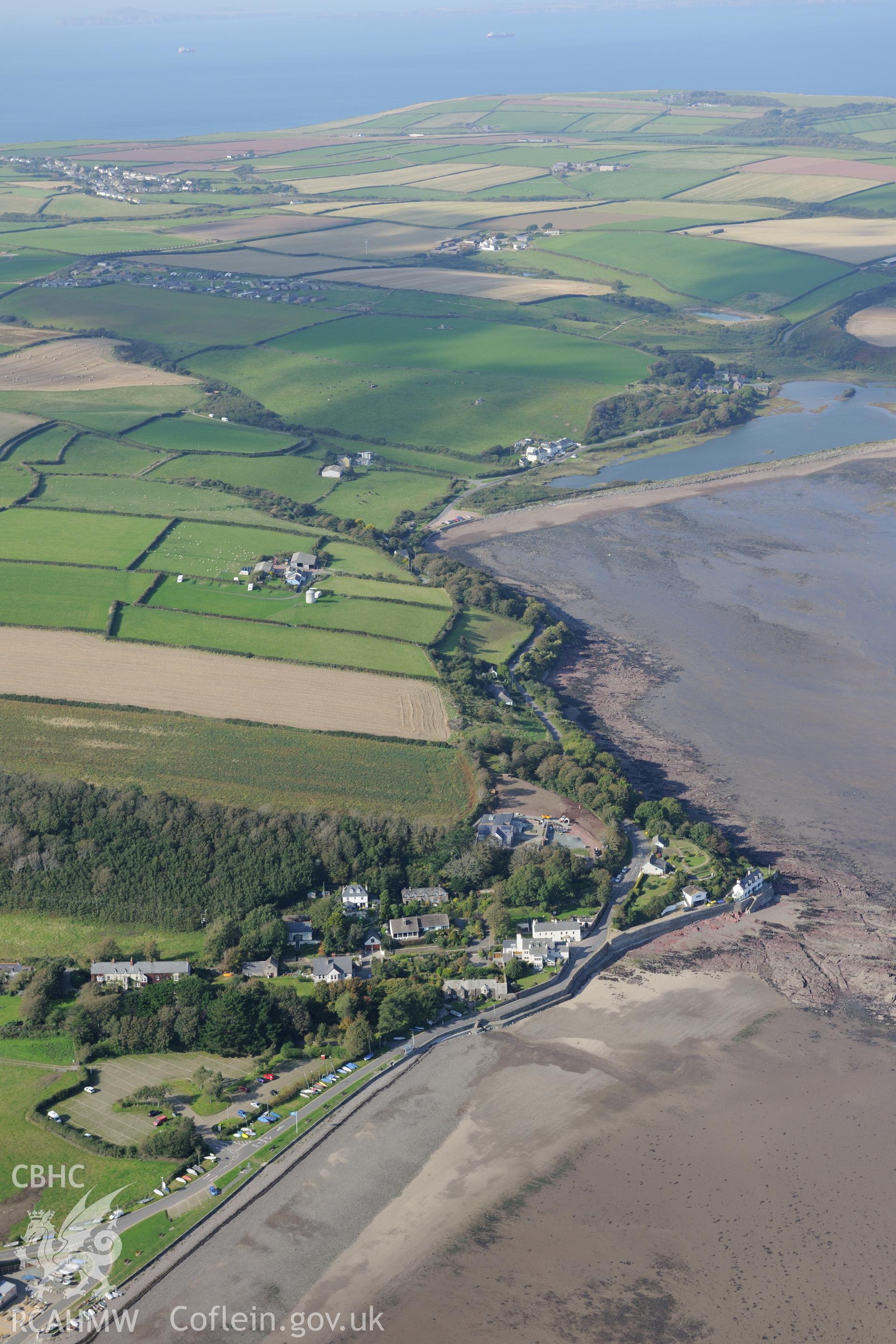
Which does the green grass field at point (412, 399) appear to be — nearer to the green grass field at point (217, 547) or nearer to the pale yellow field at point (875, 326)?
the green grass field at point (217, 547)

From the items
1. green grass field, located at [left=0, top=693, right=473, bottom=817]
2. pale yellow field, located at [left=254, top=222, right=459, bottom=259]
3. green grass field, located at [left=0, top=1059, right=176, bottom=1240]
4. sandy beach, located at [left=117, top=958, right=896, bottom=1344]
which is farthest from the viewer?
pale yellow field, located at [left=254, top=222, right=459, bottom=259]

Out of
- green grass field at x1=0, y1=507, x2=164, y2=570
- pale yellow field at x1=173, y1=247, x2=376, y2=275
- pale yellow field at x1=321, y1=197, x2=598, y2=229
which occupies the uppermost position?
pale yellow field at x1=321, y1=197, x2=598, y2=229

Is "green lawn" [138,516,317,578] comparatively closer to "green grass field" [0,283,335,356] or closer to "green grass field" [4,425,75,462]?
"green grass field" [4,425,75,462]

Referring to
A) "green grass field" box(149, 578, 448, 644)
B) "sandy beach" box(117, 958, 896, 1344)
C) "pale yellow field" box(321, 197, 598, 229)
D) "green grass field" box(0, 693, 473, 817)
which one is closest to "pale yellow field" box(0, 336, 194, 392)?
"green grass field" box(149, 578, 448, 644)

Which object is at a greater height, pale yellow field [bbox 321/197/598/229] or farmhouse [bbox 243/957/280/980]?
pale yellow field [bbox 321/197/598/229]

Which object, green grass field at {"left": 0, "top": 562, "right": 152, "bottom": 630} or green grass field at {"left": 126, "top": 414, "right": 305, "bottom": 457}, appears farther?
green grass field at {"left": 126, "top": 414, "right": 305, "bottom": 457}

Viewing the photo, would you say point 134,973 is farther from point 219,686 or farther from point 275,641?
point 275,641

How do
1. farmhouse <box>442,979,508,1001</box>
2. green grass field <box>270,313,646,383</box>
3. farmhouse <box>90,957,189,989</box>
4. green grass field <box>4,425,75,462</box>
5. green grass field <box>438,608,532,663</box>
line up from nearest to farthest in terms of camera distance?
farmhouse <box>442,979,508,1001</box> → farmhouse <box>90,957,189,989</box> → green grass field <box>438,608,532,663</box> → green grass field <box>4,425,75,462</box> → green grass field <box>270,313,646,383</box>
